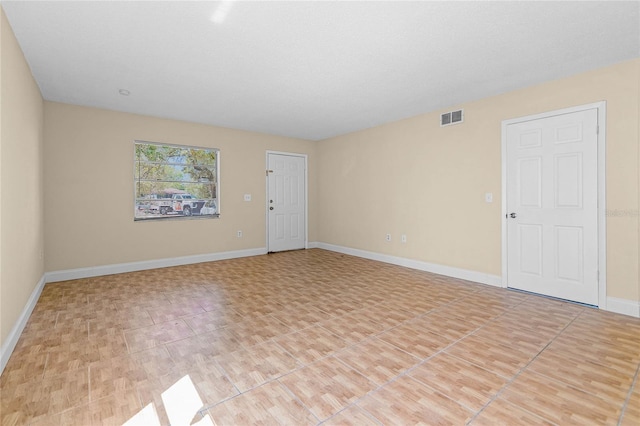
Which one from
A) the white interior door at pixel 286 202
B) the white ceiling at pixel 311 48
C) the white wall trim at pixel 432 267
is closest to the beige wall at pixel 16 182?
the white ceiling at pixel 311 48

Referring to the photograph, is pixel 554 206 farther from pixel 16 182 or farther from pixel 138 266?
pixel 138 266

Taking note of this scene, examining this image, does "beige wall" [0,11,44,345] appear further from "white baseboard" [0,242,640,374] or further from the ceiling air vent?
the ceiling air vent

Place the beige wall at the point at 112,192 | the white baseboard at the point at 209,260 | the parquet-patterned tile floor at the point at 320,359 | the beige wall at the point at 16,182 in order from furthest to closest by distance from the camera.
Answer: the beige wall at the point at 112,192
the white baseboard at the point at 209,260
the beige wall at the point at 16,182
the parquet-patterned tile floor at the point at 320,359

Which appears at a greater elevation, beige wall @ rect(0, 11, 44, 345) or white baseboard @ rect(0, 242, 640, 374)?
beige wall @ rect(0, 11, 44, 345)

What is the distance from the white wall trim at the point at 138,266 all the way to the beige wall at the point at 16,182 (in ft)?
2.54

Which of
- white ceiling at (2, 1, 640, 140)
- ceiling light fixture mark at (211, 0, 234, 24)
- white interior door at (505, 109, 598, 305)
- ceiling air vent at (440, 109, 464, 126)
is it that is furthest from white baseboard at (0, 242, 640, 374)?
ceiling light fixture mark at (211, 0, 234, 24)

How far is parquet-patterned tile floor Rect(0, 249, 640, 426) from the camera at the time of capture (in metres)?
→ 1.67

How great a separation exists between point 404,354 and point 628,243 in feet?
9.02

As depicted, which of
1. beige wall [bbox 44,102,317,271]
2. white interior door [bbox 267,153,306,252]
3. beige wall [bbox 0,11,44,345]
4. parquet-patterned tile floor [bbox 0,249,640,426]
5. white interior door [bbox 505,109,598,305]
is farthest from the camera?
white interior door [bbox 267,153,306,252]

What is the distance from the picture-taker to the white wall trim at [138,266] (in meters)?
4.36

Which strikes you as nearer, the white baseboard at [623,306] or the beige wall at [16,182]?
the beige wall at [16,182]

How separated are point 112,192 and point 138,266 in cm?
127

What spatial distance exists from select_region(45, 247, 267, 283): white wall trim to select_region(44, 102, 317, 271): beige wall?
0.07 m

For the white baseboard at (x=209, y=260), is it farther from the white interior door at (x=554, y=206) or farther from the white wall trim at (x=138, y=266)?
the white interior door at (x=554, y=206)
